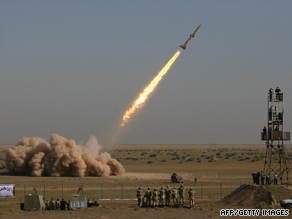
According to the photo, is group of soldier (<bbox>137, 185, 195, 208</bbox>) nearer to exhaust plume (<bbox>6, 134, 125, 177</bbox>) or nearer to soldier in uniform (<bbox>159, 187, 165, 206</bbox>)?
soldier in uniform (<bbox>159, 187, 165, 206</bbox>)

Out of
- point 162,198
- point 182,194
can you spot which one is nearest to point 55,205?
point 162,198

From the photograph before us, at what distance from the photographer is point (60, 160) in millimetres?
70750

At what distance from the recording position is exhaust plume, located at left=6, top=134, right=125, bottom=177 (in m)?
70.2

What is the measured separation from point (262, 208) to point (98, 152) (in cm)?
3928

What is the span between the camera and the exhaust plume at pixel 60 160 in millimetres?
70250

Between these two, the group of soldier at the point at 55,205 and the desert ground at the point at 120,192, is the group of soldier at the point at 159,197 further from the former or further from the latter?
the group of soldier at the point at 55,205

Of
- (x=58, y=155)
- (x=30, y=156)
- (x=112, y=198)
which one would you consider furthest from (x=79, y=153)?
(x=112, y=198)

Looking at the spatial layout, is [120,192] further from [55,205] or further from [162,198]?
[55,205]

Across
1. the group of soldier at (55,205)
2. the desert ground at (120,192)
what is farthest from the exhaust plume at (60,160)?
the group of soldier at (55,205)

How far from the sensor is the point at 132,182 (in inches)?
2489

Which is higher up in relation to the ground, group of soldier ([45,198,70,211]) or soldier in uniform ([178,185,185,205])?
soldier in uniform ([178,185,185,205])

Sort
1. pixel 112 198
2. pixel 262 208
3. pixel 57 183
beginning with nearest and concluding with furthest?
pixel 262 208, pixel 112 198, pixel 57 183

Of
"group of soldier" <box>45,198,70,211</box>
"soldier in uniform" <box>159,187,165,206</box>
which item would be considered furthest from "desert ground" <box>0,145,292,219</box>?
"group of soldier" <box>45,198,70,211</box>

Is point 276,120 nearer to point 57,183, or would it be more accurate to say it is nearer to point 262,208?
point 262,208
